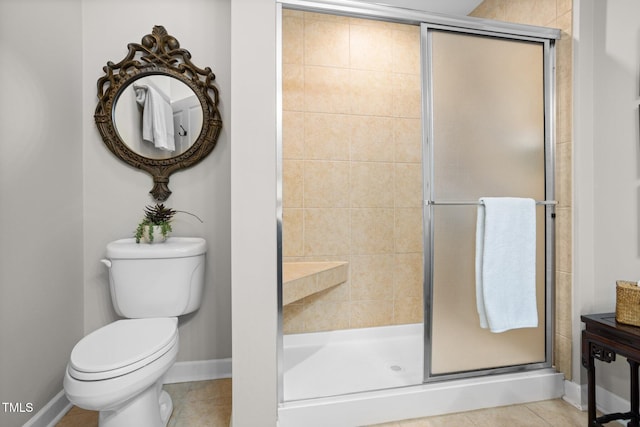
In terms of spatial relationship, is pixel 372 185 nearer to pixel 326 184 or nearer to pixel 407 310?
pixel 326 184

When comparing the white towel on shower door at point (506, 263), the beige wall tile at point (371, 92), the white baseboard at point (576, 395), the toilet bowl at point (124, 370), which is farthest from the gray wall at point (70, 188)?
the white baseboard at point (576, 395)

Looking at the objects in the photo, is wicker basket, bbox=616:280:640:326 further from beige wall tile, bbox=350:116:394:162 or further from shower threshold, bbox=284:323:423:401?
beige wall tile, bbox=350:116:394:162

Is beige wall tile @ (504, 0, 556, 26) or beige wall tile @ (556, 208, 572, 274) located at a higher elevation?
beige wall tile @ (504, 0, 556, 26)

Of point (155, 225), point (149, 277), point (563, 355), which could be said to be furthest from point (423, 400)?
point (155, 225)

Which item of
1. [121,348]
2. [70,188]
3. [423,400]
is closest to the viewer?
[121,348]

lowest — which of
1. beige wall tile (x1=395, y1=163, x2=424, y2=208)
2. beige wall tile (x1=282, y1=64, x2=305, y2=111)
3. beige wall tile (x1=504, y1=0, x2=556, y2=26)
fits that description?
beige wall tile (x1=395, y1=163, x2=424, y2=208)

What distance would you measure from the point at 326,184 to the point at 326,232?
363 millimetres

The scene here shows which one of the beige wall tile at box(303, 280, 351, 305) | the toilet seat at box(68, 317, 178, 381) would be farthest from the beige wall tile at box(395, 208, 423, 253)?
the toilet seat at box(68, 317, 178, 381)

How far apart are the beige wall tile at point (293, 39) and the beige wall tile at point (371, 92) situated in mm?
422

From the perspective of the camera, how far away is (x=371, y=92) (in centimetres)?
260

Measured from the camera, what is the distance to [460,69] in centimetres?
176

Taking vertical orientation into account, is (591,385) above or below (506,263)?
below

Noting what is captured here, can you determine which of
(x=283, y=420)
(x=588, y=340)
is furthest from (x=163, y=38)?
(x=588, y=340)

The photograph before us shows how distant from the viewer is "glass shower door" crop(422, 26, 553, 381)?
174 centimetres
